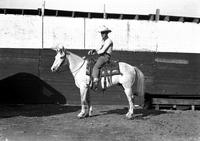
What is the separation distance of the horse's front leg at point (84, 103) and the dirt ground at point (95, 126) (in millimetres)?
222

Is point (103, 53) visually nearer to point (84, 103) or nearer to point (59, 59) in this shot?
point (59, 59)

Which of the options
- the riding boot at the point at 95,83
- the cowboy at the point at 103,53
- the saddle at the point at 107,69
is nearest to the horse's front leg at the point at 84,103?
the riding boot at the point at 95,83

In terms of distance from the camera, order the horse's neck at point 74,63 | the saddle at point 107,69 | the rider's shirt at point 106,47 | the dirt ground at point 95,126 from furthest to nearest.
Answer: the horse's neck at point 74,63 < the saddle at point 107,69 < the rider's shirt at point 106,47 < the dirt ground at point 95,126

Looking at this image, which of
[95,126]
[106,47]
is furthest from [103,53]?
[95,126]

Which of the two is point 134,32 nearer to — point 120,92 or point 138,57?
point 138,57

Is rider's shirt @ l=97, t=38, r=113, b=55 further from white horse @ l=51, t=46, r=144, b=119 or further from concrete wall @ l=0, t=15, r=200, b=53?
concrete wall @ l=0, t=15, r=200, b=53

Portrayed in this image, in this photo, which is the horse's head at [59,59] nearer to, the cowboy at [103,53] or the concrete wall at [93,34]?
the cowboy at [103,53]

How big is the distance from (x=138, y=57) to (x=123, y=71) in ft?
14.4

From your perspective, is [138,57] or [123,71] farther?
[138,57]

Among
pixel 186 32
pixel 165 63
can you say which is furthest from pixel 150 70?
pixel 186 32

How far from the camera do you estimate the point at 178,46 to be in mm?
15852

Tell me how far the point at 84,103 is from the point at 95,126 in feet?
Result: 4.43

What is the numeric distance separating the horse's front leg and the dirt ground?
0.22m

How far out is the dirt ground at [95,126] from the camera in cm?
910
